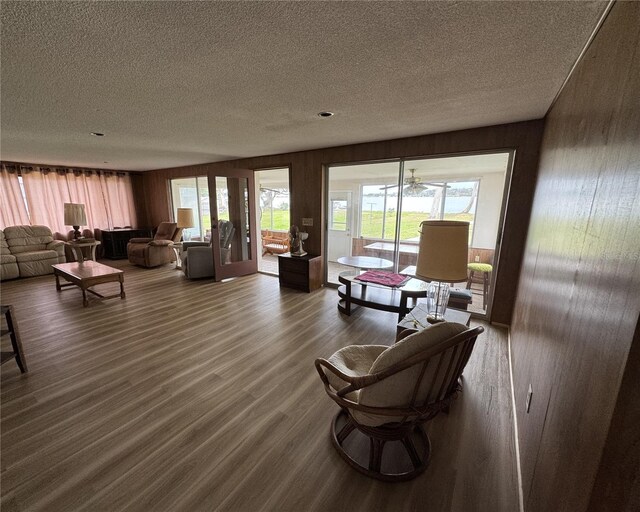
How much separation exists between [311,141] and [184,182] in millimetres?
5074

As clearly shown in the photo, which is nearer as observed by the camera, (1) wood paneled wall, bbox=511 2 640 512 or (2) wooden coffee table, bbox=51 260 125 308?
(1) wood paneled wall, bbox=511 2 640 512

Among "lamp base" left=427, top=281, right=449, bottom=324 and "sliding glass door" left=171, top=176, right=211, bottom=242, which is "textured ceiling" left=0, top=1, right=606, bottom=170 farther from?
"sliding glass door" left=171, top=176, right=211, bottom=242

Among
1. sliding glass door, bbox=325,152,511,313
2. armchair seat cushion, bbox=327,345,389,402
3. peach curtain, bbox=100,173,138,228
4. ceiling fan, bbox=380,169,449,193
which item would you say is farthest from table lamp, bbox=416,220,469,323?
peach curtain, bbox=100,173,138,228

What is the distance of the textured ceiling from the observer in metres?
1.21

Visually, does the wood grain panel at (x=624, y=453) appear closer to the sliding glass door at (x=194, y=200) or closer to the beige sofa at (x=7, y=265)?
the sliding glass door at (x=194, y=200)

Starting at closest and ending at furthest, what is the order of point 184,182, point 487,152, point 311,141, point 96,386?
point 96,386 < point 487,152 < point 311,141 < point 184,182

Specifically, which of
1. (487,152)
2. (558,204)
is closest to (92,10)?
(558,204)

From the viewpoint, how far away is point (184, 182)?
Answer: 7.34 m

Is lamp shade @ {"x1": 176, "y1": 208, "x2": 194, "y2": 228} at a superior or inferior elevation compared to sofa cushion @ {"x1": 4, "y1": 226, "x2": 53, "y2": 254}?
superior

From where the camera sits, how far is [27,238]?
17.3ft

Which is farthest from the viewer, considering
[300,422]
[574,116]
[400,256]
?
[400,256]

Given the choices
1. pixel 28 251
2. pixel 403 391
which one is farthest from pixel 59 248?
pixel 403 391

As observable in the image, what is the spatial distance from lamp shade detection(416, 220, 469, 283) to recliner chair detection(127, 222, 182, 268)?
587 centimetres

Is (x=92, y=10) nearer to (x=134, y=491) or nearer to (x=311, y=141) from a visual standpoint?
(x=134, y=491)
